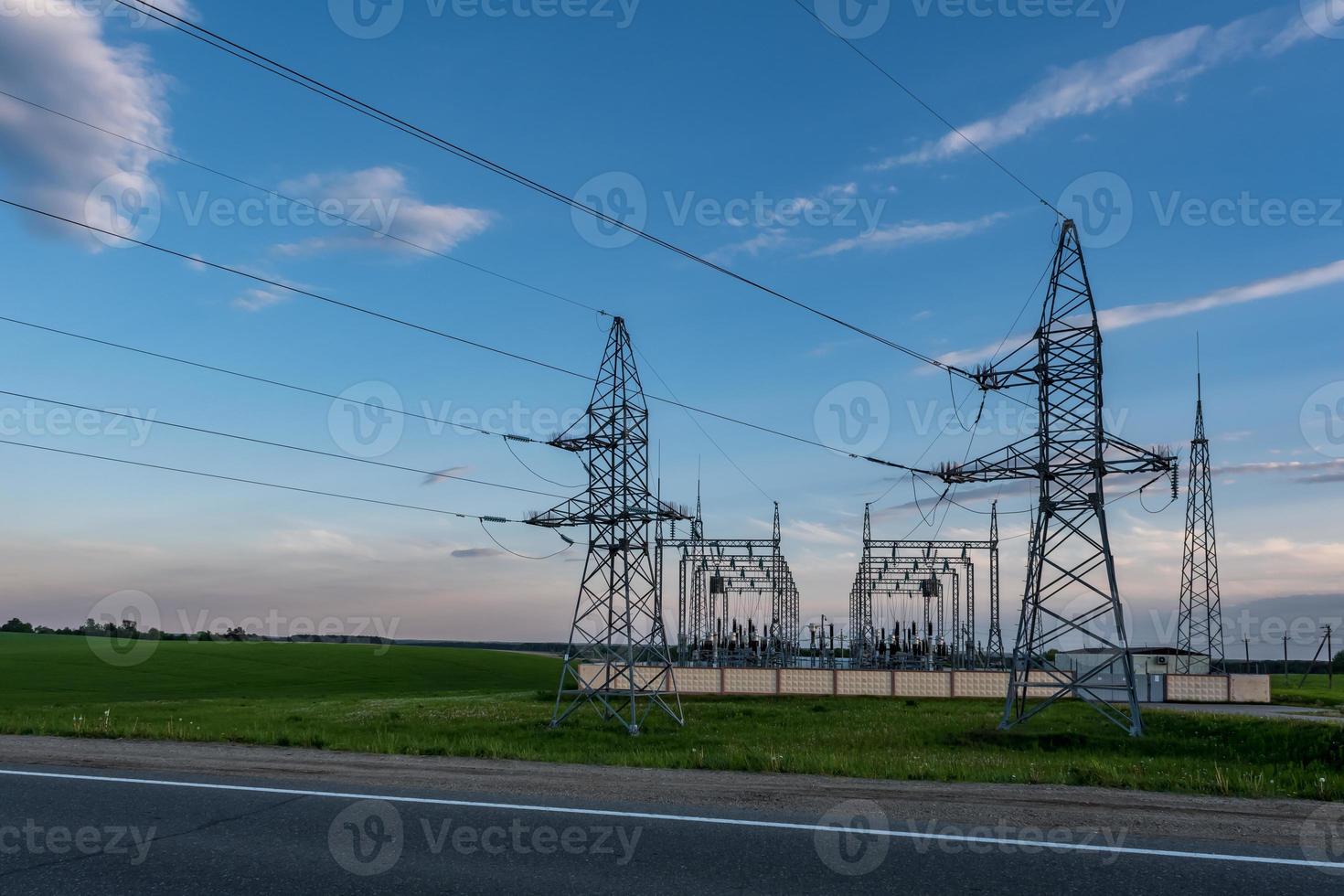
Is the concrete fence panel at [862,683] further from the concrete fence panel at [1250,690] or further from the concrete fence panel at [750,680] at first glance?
the concrete fence panel at [1250,690]

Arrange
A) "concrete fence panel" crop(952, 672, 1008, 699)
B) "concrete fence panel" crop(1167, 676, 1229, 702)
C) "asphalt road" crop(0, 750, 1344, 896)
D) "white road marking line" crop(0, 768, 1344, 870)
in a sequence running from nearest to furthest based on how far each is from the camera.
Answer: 1. "asphalt road" crop(0, 750, 1344, 896)
2. "white road marking line" crop(0, 768, 1344, 870)
3. "concrete fence panel" crop(952, 672, 1008, 699)
4. "concrete fence panel" crop(1167, 676, 1229, 702)

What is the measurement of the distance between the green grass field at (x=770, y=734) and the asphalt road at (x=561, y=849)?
4.36 m

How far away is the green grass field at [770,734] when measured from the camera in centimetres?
1464

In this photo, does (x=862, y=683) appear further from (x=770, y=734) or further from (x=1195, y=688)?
(x=770, y=734)

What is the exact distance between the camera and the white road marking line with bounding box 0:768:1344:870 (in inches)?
312

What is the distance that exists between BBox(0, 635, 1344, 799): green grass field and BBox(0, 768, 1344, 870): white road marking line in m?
5.30

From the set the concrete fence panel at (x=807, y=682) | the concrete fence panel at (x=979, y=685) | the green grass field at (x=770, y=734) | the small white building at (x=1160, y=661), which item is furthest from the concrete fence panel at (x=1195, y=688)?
the concrete fence panel at (x=807, y=682)

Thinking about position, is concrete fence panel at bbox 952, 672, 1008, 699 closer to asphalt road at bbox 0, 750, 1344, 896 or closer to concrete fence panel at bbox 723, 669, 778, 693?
concrete fence panel at bbox 723, 669, 778, 693

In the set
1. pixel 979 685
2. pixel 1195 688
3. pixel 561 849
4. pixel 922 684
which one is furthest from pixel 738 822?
pixel 1195 688

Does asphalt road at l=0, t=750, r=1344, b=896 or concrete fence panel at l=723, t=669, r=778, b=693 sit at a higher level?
asphalt road at l=0, t=750, r=1344, b=896

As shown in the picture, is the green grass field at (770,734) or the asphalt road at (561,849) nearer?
the asphalt road at (561,849)

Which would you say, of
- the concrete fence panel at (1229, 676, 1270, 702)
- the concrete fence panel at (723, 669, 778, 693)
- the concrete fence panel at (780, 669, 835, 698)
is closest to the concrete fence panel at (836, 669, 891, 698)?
the concrete fence panel at (780, 669, 835, 698)

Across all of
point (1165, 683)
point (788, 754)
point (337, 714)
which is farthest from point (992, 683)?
point (788, 754)

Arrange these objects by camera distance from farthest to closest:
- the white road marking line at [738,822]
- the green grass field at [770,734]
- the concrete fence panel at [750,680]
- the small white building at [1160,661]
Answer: the small white building at [1160,661], the concrete fence panel at [750,680], the green grass field at [770,734], the white road marking line at [738,822]
